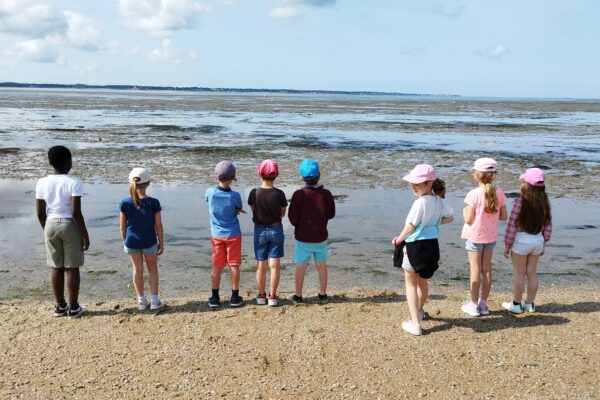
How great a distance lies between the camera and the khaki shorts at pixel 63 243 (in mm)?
5902

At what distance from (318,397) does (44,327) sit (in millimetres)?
3277

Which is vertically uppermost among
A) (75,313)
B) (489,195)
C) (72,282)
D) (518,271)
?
(489,195)

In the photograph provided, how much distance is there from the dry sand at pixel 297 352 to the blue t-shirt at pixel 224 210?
3.16 feet

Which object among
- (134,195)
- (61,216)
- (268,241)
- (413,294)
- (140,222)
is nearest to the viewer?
(413,294)

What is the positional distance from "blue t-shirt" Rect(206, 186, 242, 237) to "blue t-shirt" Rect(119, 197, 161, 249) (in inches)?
25.9

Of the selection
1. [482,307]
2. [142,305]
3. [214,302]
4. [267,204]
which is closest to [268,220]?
[267,204]

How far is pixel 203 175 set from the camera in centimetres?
1727

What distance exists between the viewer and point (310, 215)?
6453 millimetres

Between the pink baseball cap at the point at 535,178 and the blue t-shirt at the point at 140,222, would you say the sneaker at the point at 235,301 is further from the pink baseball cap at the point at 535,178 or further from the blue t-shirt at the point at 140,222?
the pink baseball cap at the point at 535,178

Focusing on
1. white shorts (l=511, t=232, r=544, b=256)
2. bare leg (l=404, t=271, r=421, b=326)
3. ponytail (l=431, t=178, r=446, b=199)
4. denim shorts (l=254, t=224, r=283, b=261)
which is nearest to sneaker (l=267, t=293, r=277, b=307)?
denim shorts (l=254, t=224, r=283, b=261)

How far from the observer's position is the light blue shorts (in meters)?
6.60

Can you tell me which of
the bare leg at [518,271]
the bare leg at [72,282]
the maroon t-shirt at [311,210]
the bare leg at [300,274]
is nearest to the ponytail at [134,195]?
the bare leg at [72,282]

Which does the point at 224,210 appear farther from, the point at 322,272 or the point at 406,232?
→ the point at 406,232

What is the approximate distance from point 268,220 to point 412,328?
6.77ft
